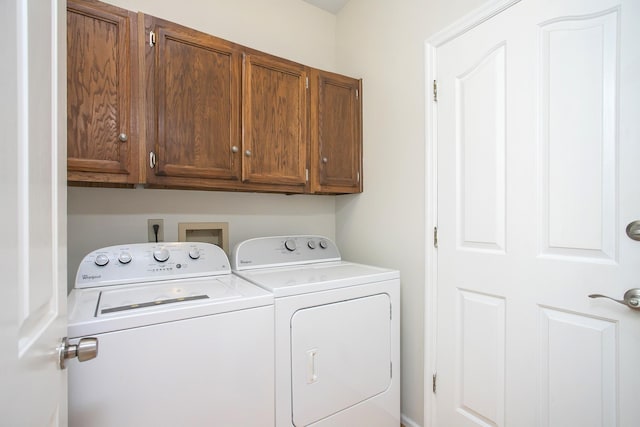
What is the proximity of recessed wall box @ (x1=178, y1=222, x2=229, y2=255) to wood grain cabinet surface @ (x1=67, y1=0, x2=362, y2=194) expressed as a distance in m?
0.35

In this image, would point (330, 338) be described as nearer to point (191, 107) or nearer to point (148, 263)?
point (148, 263)

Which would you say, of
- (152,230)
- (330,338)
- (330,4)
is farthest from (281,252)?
(330,4)

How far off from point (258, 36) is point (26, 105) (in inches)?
77.4

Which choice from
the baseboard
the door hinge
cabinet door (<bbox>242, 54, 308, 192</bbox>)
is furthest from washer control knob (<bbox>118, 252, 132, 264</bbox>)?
the baseboard

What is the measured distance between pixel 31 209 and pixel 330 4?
2.48 meters

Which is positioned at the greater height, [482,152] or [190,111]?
[190,111]

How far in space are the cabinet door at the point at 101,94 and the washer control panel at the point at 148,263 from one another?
13.3 inches

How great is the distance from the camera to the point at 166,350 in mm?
1025

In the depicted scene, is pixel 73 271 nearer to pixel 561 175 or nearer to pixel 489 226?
pixel 489 226

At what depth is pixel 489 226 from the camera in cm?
141

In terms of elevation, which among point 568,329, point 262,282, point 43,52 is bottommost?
point 568,329

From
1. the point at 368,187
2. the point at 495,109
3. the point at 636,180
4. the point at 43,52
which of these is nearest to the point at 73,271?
the point at 43,52

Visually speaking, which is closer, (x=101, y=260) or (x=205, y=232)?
(x=101, y=260)

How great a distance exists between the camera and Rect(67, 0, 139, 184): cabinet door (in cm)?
126
